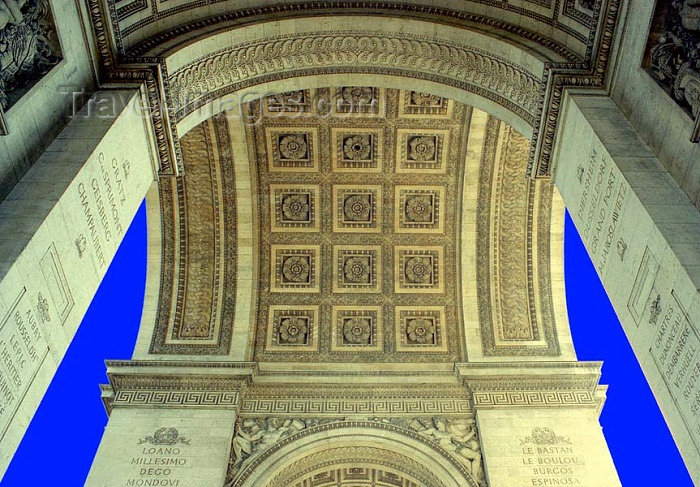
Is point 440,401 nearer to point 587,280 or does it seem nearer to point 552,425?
point 552,425

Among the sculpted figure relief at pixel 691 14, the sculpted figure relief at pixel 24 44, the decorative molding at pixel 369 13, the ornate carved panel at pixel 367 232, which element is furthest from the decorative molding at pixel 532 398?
the sculpted figure relief at pixel 24 44

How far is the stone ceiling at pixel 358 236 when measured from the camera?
12.5m

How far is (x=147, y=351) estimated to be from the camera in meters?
12.1

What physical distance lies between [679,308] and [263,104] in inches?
344

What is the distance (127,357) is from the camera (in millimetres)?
16125

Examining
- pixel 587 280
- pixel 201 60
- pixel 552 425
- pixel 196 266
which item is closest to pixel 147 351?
pixel 196 266

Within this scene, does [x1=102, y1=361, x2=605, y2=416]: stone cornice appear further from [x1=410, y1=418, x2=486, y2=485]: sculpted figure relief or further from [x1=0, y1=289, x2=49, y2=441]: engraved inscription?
[x1=0, y1=289, x2=49, y2=441]: engraved inscription

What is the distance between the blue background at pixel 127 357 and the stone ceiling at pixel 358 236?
10.7 ft

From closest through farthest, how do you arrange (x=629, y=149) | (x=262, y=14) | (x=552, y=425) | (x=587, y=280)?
1. (x=629, y=149)
2. (x=262, y=14)
3. (x=552, y=425)
4. (x=587, y=280)

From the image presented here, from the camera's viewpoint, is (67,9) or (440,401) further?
(440,401)

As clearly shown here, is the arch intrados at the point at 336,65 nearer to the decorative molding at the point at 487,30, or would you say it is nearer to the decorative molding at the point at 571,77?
the decorative molding at the point at 487,30

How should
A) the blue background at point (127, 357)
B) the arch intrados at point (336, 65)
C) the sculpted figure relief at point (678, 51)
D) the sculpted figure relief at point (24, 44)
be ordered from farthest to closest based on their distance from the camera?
the blue background at point (127, 357) → the arch intrados at point (336, 65) → the sculpted figure relief at point (678, 51) → the sculpted figure relief at point (24, 44)

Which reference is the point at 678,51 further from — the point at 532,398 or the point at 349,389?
the point at 349,389

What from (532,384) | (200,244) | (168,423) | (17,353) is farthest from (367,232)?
(17,353)
